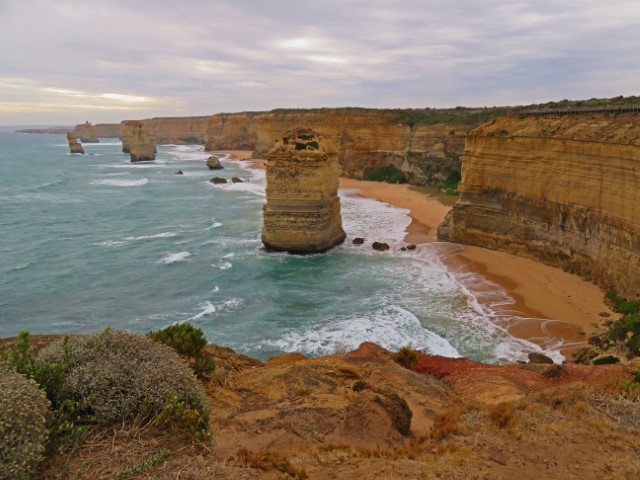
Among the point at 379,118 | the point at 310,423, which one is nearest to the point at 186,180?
the point at 379,118

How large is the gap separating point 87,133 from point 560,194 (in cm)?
18904

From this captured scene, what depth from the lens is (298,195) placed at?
87.6 feet

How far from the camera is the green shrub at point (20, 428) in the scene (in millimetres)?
4520

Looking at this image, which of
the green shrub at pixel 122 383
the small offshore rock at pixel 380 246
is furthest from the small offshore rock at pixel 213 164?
the green shrub at pixel 122 383

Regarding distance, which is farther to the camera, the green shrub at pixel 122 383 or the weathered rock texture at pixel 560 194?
the weathered rock texture at pixel 560 194

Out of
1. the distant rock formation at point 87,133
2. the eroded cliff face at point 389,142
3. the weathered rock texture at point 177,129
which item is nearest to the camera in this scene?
the eroded cliff face at point 389,142

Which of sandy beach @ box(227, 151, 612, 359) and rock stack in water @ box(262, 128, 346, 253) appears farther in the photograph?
rock stack in water @ box(262, 128, 346, 253)

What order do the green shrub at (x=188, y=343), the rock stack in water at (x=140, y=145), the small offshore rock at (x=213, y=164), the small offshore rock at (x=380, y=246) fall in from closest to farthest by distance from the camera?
the green shrub at (x=188, y=343) < the small offshore rock at (x=380, y=246) < the small offshore rock at (x=213, y=164) < the rock stack in water at (x=140, y=145)

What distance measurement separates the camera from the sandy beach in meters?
17.0

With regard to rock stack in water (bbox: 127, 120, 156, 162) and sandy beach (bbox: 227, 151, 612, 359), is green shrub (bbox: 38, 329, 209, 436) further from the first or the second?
rock stack in water (bbox: 127, 120, 156, 162)

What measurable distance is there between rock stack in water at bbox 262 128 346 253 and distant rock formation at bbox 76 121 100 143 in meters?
167

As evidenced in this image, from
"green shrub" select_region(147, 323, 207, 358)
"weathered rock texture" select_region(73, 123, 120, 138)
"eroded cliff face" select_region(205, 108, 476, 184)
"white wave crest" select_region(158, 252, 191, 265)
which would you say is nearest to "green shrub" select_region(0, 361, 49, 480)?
"green shrub" select_region(147, 323, 207, 358)

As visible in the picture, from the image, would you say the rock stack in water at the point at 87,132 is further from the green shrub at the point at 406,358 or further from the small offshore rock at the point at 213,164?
the green shrub at the point at 406,358

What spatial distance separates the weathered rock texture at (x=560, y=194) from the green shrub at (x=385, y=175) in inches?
1067
